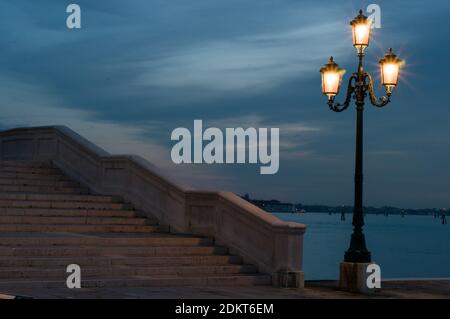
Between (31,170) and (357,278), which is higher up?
(31,170)

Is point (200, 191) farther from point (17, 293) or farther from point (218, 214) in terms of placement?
point (17, 293)

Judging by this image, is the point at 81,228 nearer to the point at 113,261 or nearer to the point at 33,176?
the point at 113,261

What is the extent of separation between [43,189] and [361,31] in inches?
378

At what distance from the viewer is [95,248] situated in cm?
1856

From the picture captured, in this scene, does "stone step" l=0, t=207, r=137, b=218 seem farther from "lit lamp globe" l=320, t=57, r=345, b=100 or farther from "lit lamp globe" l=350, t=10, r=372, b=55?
"lit lamp globe" l=350, t=10, r=372, b=55

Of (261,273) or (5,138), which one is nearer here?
(261,273)

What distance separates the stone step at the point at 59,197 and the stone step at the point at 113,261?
436 centimetres

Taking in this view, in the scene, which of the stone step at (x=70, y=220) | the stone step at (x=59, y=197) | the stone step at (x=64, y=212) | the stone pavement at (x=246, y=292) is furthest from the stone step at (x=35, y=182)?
the stone pavement at (x=246, y=292)

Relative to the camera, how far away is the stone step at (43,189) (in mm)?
23219

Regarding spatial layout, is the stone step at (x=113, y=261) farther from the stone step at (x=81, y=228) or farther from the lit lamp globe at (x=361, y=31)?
the lit lamp globe at (x=361, y=31)

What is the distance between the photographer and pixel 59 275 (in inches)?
668

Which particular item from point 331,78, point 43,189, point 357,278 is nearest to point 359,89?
point 331,78
